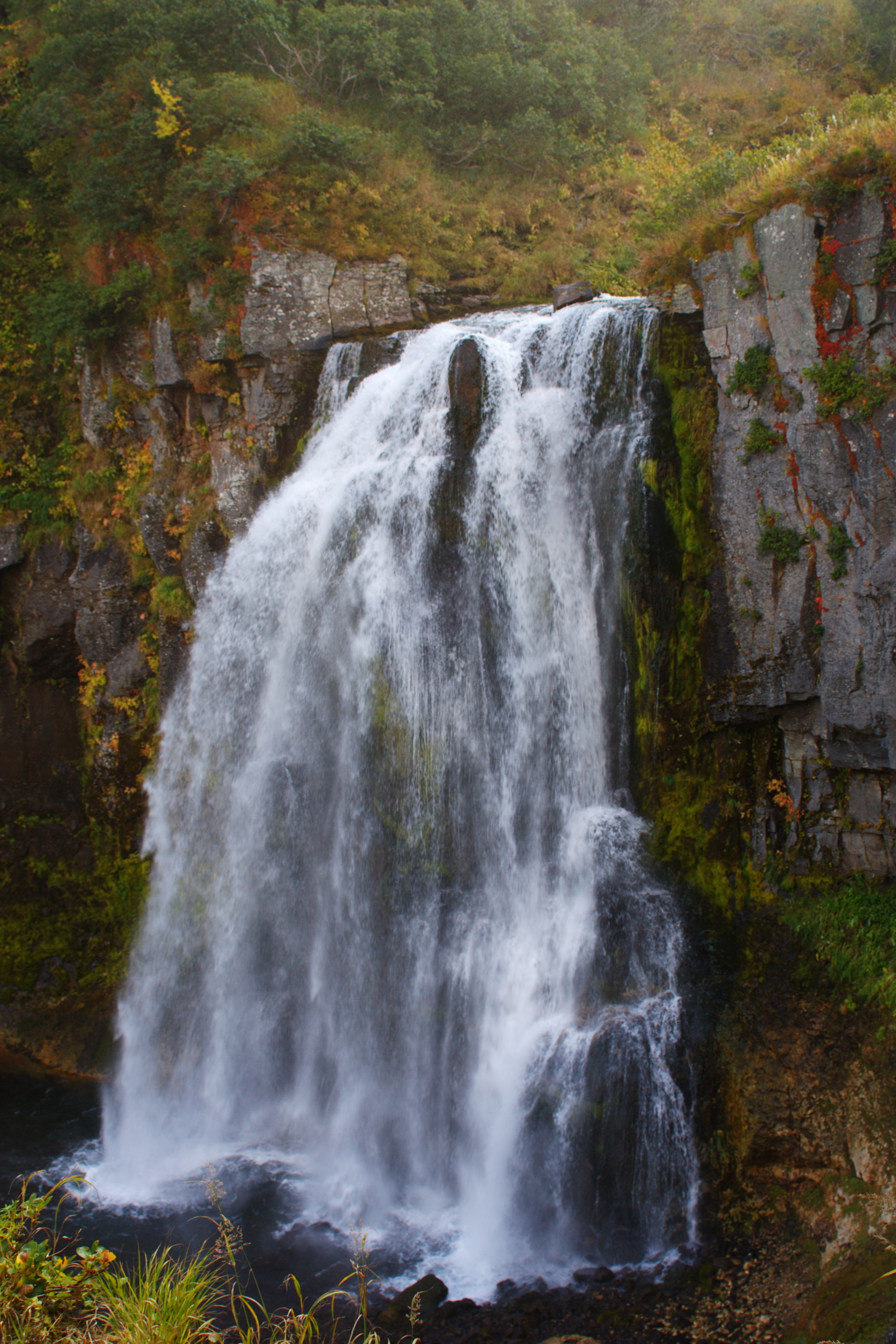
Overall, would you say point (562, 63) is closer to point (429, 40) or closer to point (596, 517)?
point (429, 40)

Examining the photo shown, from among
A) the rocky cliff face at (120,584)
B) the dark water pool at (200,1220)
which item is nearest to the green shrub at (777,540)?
the rocky cliff face at (120,584)

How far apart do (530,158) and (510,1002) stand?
16067 mm

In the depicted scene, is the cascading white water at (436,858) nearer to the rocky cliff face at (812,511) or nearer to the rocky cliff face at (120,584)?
the rocky cliff face at (120,584)

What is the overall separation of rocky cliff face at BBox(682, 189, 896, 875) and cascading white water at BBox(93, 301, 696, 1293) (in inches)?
47.3

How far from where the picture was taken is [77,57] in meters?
13.6

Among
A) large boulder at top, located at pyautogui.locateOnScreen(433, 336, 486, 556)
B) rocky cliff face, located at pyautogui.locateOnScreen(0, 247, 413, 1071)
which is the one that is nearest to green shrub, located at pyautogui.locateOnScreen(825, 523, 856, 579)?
large boulder at top, located at pyautogui.locateOnScreen(433, 336, 486, 556)

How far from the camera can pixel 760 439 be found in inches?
345

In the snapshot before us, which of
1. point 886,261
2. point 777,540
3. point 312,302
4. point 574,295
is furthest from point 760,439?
point 312,302

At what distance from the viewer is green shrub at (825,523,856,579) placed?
325 inches

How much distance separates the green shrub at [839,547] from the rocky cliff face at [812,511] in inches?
0.7

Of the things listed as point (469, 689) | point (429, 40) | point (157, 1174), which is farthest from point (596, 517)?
point (429, 40)

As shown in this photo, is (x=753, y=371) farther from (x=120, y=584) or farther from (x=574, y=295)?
(x=120, y=584)

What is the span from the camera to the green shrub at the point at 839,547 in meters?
8.27

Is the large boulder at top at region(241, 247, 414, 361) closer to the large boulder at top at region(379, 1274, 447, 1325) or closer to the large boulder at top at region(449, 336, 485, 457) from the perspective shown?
the large boulder at top at region(449, 336, 485, 457)
